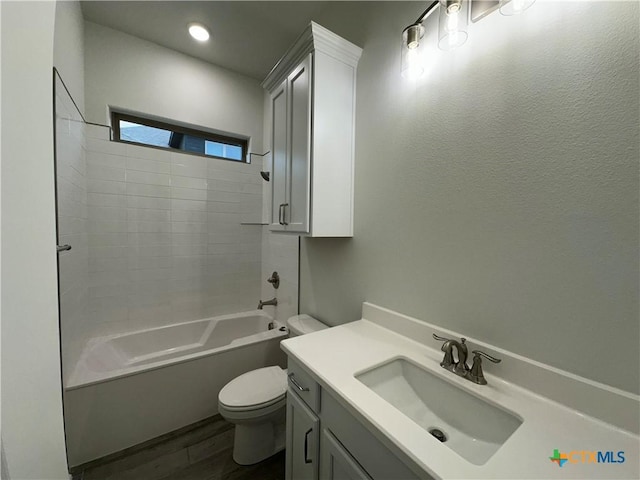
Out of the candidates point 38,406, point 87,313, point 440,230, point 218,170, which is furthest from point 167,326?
point 440,230

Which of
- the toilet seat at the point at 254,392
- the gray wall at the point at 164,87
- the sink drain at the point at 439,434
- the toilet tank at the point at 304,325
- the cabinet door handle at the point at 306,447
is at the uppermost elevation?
the gray wall at the point at 164,87

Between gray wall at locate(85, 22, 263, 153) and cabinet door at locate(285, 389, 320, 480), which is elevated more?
gray wall at locate(85, 22, 263, 153)

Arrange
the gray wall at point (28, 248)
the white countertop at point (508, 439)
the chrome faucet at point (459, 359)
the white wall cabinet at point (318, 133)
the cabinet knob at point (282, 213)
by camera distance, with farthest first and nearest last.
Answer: the cabinet knob at point (282, 213), the white wall cabinet at point (318, 133), the chrome faucet at point (459, 359), the white countertop at point (508, 439), the gray wall at point (28, 248)

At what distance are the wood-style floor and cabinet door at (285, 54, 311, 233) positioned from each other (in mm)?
1429

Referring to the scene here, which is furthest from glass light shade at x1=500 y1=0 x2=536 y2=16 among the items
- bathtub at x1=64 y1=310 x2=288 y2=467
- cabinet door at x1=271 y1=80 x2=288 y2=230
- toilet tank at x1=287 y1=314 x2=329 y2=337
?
bathtub at x1=64 y1=310 x2=288 y2=467

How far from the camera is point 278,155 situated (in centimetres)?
163

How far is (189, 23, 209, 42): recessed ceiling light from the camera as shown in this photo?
188cm

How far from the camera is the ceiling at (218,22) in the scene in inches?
67.2

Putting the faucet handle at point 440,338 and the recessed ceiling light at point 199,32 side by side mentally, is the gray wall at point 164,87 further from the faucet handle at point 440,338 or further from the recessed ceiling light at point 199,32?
the faucet handle at point 440,338

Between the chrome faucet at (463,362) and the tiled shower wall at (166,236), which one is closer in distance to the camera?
the chrome faucet at (463,362)

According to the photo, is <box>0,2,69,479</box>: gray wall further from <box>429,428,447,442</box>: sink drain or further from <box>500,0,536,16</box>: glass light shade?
<box>500,0,536,16</box>: glass light shade

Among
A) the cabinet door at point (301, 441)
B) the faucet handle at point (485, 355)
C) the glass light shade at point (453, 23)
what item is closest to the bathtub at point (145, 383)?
the cabinet door at point (301, 441)

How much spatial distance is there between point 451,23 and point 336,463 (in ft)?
5.47

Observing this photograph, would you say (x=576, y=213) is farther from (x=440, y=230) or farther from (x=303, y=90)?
(x=303, y=90)
